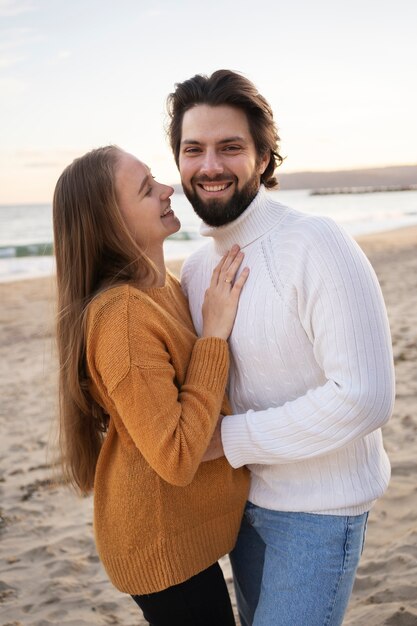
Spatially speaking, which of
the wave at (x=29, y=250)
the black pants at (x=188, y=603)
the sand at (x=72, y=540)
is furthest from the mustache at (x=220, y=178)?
the wave at (x=29, y=250)

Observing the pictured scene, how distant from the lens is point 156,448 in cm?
179

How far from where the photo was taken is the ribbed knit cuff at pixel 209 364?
194cm

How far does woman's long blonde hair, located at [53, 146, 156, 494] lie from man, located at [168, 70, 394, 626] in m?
0.40

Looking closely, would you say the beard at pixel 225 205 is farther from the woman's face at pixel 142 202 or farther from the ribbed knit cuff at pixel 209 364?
the ribbed knit cuff at pixel 209 364

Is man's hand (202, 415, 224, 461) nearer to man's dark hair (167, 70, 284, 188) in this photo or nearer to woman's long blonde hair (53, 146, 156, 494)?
woman's long blonde hair (53, 146, 156, 494)

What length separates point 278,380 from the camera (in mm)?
2066

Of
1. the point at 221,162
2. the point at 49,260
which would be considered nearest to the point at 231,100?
the point at 221,162

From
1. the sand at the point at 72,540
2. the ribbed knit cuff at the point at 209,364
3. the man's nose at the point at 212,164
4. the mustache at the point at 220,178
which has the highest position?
the man's nose at the point at 212,164

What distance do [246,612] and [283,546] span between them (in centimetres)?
56

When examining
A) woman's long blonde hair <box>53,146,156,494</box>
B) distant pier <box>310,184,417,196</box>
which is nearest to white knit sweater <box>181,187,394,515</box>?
woman's long blonde hair <box>53,146,156,494</box>

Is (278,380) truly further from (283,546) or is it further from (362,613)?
(362,613)

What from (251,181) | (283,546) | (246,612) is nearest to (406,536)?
(246,612)

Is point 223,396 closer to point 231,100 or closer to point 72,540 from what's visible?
point 231,100

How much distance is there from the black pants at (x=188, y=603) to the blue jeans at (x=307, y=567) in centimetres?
15
